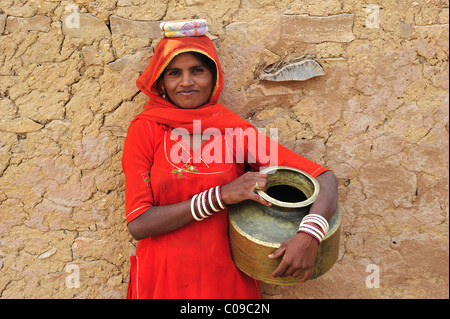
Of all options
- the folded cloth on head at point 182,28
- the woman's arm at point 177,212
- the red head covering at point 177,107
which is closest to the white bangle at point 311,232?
the woman's arm at point 177,212

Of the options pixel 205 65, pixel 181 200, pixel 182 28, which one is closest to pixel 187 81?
pixel 205 65

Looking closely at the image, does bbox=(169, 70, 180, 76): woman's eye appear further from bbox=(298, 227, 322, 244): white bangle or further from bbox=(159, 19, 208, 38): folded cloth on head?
bbox=(298, 227, 322, 244): white bangle

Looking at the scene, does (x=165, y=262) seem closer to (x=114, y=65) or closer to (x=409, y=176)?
(x=114, y=65)

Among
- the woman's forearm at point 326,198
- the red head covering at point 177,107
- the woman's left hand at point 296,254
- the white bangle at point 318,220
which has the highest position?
the red head covering at point 177,107

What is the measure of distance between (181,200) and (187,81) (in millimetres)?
581

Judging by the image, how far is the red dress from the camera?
1.95m

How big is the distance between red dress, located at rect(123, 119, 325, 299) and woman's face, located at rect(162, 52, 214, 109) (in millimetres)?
186

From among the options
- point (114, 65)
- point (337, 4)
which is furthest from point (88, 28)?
point (337, 4)

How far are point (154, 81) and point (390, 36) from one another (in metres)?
1.33

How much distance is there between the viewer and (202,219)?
6.33 feet

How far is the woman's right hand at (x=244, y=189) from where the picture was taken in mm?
1780

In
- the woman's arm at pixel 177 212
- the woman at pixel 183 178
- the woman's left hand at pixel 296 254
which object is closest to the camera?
A: the woman's left hand at pixel 296 254

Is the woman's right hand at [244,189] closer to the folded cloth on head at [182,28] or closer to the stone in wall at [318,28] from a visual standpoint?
the folded cloth on head at [182,28]

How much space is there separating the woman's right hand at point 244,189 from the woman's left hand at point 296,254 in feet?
0.70
